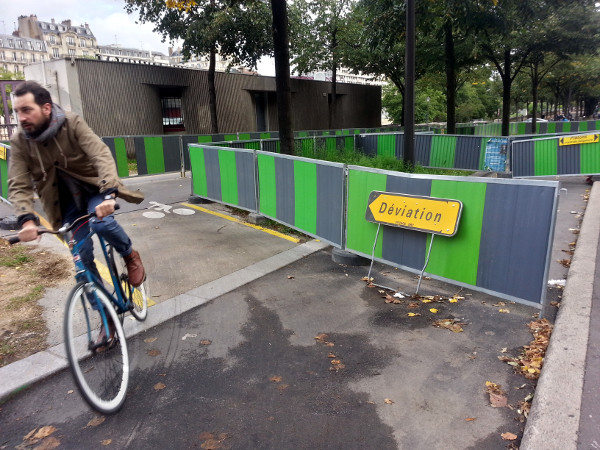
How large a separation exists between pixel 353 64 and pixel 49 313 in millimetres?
27575

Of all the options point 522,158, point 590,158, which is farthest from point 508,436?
point 522,158

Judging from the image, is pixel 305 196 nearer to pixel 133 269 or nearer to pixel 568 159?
pixel 133 269

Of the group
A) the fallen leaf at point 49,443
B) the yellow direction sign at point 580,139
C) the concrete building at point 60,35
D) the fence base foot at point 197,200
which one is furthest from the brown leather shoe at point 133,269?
the concrete building at point 60,35

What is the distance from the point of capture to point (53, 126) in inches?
115

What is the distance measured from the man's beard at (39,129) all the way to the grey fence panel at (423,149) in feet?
47.2

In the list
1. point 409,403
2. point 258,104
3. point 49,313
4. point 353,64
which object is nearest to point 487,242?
point 409,403

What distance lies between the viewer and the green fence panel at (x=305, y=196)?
6.18 metres

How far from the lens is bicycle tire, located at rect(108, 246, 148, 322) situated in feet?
11.9

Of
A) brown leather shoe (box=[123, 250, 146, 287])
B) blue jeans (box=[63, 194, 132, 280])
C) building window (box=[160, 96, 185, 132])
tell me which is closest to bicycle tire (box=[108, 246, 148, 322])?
brown leather shoe (box=[123, 250, 146, 287])

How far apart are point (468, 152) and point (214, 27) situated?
12.0m

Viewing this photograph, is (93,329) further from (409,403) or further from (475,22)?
(475,22)

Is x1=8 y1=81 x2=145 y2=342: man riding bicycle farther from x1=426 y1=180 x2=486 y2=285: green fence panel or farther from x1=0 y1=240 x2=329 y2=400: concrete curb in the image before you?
x1=426 y1=180 x2=486 y2=285: green fence panel

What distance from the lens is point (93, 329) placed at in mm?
3283

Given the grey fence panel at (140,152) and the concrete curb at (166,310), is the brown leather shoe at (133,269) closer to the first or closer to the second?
the concrete curb at (166,310)
